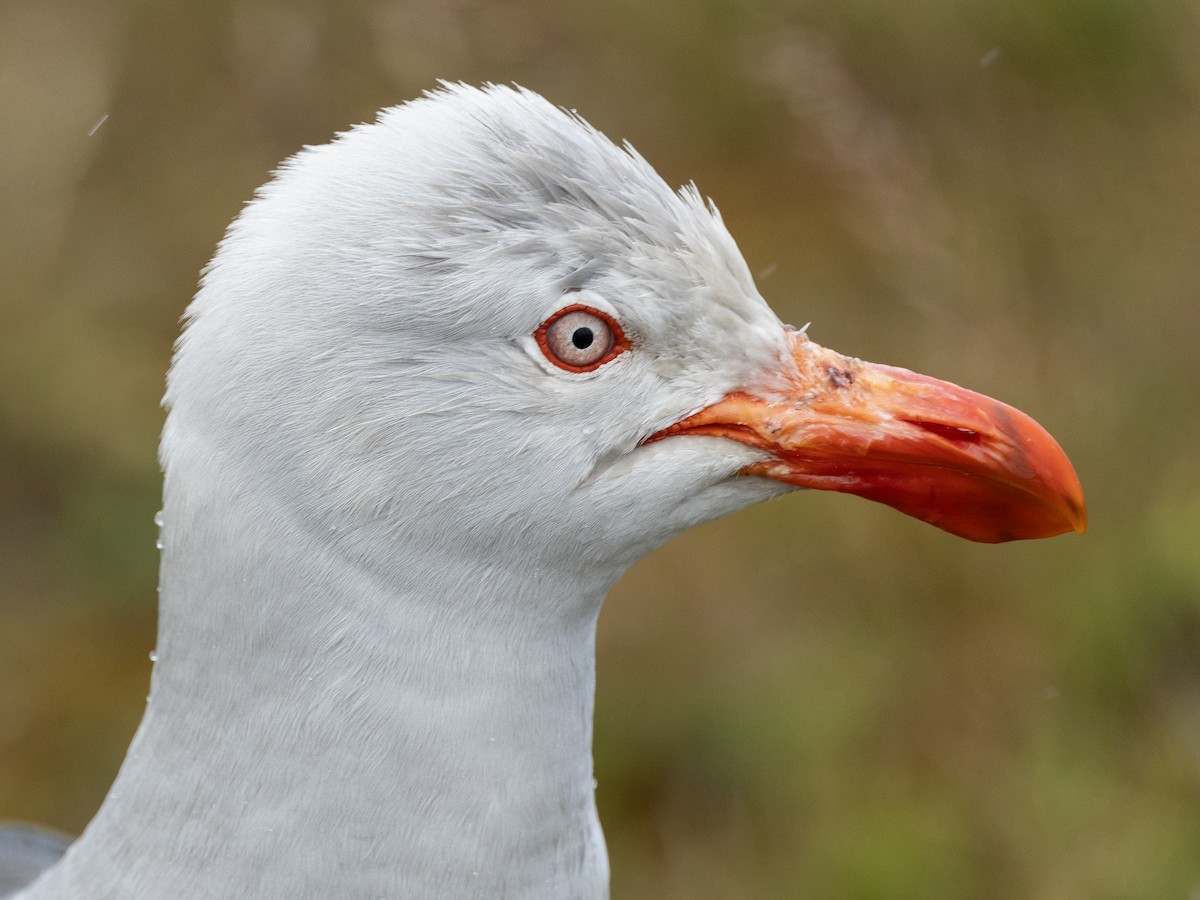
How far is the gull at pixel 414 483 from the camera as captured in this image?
212 cm

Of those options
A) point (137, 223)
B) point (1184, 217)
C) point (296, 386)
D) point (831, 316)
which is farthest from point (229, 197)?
point (296, 386)

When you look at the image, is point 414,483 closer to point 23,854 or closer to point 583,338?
point 583,338

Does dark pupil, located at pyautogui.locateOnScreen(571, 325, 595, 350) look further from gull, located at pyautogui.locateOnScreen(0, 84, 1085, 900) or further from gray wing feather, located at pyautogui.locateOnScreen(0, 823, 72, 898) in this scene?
gray wing feather, located at pyautogui.locateOnScreen(0, 823, 72, 898)

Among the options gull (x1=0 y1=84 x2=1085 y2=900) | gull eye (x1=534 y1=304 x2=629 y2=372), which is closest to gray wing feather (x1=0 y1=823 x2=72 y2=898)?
gull (x1=0 y1=84 x2=1085 y2=900)

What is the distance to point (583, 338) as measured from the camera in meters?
2.19

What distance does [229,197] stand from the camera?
654cm

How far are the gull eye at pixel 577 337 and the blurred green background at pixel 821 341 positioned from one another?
2165 millimetres

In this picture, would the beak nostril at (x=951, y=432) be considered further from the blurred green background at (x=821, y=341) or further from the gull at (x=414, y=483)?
the blurred green background at (x=821, y=341)

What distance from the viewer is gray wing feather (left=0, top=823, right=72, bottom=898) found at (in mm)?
3164

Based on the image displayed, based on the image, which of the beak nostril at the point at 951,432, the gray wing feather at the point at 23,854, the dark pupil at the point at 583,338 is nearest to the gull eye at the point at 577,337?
the dark pupil at the point at 583,338

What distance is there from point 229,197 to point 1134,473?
408 centimetres

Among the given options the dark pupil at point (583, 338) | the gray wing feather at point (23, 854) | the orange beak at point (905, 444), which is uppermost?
the orange beak at point (905, 444)

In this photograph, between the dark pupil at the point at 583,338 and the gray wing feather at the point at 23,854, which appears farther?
the gray wing feather at the point at 23,854

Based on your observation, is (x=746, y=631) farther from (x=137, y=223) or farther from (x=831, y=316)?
(x=137, y=223)
